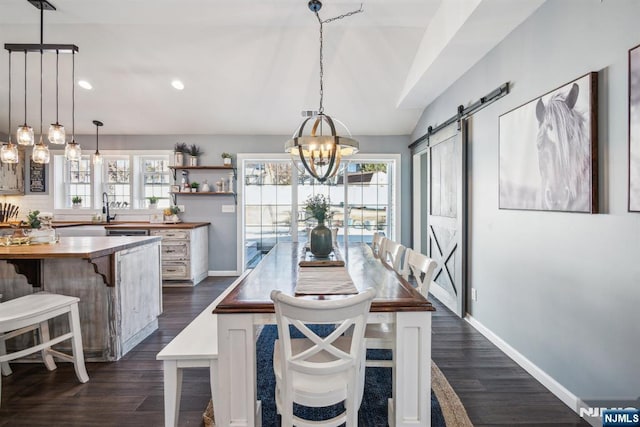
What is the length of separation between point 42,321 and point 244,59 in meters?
3.31

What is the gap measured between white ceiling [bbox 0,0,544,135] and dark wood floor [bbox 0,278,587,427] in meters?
2.60

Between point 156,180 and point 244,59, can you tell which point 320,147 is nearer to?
point 244,59

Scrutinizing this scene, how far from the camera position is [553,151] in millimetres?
2195

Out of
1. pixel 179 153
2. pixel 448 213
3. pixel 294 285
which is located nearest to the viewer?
pixel 294 285

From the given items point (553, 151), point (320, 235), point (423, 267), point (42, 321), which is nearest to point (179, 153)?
point (42, 321)

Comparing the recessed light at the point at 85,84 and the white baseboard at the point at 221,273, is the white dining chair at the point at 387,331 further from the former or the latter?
the recessed light at the point at 85,84

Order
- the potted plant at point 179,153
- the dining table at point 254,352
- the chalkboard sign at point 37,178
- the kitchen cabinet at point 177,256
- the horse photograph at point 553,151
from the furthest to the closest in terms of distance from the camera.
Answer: the chalkboard sign at point 37,178 < the potted plant at point 179,153 < the kitchen cabinet at point 177,256 < the horse photograph at point 553,151 < the dining table at point 254,352

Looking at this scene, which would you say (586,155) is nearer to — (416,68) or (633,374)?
(633,374)

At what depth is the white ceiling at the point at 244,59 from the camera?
3119 millimetres

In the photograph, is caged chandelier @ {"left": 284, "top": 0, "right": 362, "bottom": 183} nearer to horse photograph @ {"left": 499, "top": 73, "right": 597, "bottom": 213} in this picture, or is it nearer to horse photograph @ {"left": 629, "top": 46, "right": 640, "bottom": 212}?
horse photograph @ {"left": 499, "top": 73, "right": 597, "bottom": 213}

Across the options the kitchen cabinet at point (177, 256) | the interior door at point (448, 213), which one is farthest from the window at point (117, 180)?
the interior door at point (448, 213)

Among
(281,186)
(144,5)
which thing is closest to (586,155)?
(144,5)

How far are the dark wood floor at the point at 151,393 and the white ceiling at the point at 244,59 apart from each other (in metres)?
2.60

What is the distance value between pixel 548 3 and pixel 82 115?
5.91 m
